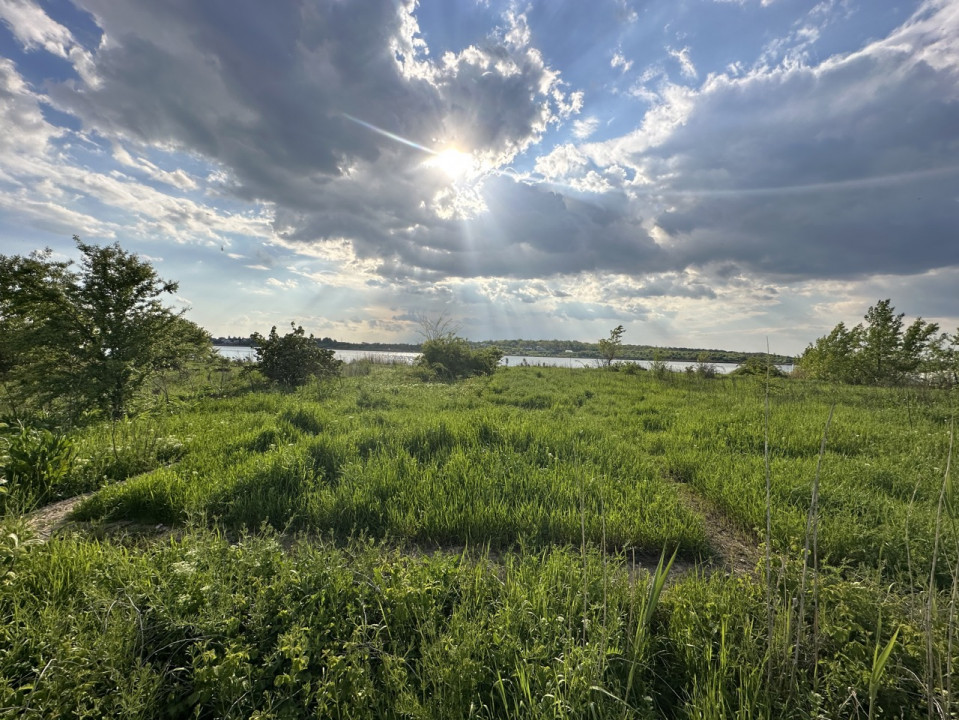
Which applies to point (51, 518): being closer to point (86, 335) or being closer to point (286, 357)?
point (86, 335)

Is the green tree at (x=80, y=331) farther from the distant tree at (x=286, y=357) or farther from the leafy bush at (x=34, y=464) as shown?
the distant tree at (x=286, y=357)

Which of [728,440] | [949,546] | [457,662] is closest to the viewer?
[457,662]

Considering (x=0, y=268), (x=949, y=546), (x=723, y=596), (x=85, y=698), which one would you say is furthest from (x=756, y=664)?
(x=0, y=268)

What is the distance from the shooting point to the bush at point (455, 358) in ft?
71.6

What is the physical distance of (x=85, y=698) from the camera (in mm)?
1866

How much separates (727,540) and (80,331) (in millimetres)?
11691

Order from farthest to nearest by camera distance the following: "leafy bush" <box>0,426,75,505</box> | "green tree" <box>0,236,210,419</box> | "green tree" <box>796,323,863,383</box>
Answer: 1. "green tree" <box>796,323,863,383</box>
2. "green tree" <box>0,236,210,419</box>
3. "leafy bush" <box>0,426,75,505</box>

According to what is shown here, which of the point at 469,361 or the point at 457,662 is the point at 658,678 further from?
the point at 469,361

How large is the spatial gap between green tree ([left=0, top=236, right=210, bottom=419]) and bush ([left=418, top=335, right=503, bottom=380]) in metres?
13.7

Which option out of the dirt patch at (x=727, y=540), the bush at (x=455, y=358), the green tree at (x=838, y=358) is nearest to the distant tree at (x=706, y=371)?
the green tree at (x=838, y=358)

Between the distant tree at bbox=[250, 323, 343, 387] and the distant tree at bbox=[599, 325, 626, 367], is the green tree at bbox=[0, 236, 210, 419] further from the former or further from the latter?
the distant tree at bbox=[599, 325, 626, 367]

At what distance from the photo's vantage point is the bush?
71.6 ft

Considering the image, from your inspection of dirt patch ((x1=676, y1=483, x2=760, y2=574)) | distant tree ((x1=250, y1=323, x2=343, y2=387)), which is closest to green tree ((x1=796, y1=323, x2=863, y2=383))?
dirt patch ((x1=676, y1=483, x2=760, y2=574))

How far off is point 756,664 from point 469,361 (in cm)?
2041
